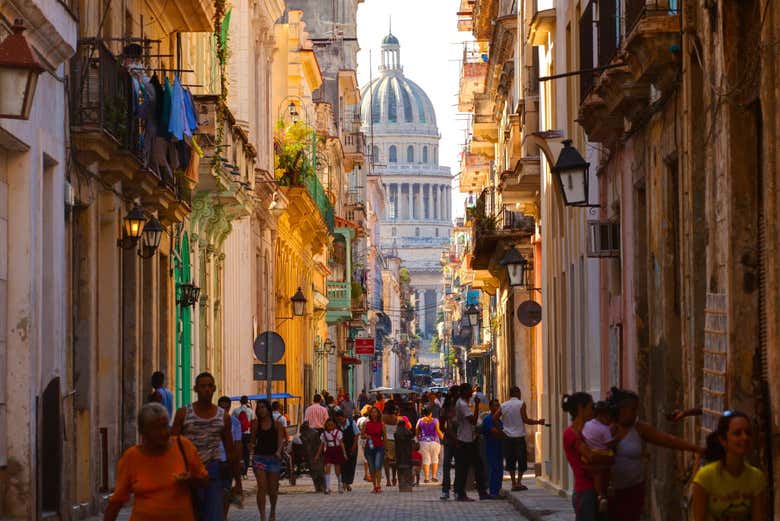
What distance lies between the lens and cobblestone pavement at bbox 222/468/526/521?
23.0 meters

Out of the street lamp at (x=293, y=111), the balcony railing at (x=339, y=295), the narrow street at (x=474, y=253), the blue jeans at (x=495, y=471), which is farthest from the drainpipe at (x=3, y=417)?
the balcony railing at (x=339, y=295)

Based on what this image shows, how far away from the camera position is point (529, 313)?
31.2 m

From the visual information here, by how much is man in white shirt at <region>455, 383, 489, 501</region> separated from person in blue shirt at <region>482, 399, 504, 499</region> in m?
0.14

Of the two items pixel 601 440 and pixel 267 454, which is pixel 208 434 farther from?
pixel 267 454

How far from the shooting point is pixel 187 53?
3117cm

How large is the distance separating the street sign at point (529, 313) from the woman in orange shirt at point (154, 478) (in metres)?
20.7

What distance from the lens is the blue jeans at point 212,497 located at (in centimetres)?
1419

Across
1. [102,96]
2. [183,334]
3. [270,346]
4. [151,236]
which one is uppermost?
[102,96]

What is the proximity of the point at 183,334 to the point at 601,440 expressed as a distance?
17650 mm

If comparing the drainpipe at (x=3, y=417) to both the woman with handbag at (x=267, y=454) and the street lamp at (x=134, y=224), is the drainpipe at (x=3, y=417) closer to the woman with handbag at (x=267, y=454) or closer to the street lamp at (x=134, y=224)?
the woman with handbag at (x=267, y=454)

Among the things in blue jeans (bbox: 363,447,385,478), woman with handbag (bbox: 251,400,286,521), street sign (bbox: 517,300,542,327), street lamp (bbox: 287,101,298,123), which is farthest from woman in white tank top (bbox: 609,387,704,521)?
street lamp (bbox: 287,101,298,123)

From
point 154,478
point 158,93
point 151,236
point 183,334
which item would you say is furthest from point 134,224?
point 154,478

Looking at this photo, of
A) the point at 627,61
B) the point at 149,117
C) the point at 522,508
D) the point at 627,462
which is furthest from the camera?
the point at 522,508

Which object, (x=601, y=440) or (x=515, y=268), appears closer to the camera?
(x=601, y=440)
